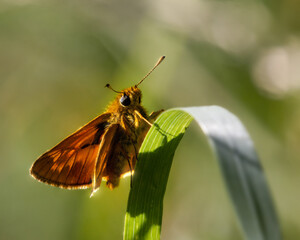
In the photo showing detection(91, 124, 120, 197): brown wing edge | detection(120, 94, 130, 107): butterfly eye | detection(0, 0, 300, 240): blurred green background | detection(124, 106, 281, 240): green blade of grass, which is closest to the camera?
detection(124, 106, 281, 240): green blade of grass

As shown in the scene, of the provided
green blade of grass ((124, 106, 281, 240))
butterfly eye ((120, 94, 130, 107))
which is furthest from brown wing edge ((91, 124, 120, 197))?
green blade of grass ((124, 106, 281, 240))

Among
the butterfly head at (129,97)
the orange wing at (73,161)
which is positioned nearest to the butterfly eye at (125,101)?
the butterfly head at (129,97)

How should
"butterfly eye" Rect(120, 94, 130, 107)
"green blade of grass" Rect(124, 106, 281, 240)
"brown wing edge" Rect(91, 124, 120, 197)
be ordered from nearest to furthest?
1. "green blade of grass" Rect(124, 106, 281, 240)
2. "brown wing edge" Rect(91, 124, 120, 197)
3. "butterfly eye" Rect(120, 94, 130, 107)

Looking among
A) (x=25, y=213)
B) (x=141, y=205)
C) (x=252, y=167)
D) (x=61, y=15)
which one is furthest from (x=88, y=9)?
(x=252, y=167)

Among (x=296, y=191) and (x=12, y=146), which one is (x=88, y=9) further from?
(x=296, y=191)

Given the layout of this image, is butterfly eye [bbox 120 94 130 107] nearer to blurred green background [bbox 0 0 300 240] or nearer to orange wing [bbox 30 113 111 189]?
orange wing [bbox 30 113 111 189]

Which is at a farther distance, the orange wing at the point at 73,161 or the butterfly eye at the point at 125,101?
the butterfly eye at the point at 125,101

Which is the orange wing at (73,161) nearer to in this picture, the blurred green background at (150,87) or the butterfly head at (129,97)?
the butterfly head at (129,97)

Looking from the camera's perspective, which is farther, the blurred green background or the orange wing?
the blurred green background
